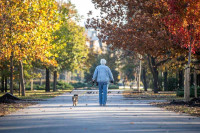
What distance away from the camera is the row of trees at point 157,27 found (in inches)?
826

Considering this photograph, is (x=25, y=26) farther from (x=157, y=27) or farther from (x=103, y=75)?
(x=103, y=75)

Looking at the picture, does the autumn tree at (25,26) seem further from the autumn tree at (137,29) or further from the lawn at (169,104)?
the lawn at (169,104)

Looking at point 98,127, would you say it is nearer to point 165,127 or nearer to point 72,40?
point 165,127

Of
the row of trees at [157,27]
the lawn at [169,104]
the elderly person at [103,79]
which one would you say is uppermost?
the row of trees at [157,27]

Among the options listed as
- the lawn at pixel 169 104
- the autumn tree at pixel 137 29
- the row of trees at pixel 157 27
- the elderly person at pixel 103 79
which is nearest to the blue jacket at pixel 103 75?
the elderly person at pixel 103 79

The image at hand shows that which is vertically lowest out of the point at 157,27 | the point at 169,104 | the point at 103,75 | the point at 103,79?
the point at 169,104

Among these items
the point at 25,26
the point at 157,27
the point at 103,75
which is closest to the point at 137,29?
the point at 157,27

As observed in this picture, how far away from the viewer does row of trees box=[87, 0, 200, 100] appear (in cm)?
2097

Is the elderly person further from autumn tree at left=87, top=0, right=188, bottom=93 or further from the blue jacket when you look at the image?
autumn tree at left=87, top=0, right=188, bottom=93

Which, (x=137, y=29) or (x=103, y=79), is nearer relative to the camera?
(x=103, y=79)

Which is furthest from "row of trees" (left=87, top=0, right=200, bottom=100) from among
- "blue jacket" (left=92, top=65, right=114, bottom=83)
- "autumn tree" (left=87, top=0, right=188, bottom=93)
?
"blue jacket" (left=92, top=65, right=114, bottom=83)

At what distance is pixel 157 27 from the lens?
24.9m

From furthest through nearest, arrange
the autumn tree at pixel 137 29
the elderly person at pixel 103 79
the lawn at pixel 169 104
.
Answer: the autumn tree at pixel 137 29 < the elderly person at pixel 103 79 < the lawn at pixel 169 104

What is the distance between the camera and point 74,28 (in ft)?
173
